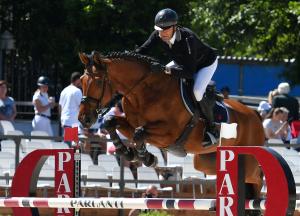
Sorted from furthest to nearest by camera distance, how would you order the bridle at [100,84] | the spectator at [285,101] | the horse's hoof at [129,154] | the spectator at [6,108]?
the spectator at [285,101]
the spectator at [6,108]
the horse's hoof at [129,154]
the bridle at [100,84]

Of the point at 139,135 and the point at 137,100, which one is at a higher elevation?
the point at 137,100

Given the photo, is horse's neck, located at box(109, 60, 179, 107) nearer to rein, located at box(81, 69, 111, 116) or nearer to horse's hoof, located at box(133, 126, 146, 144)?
rein, located at box(81, 69, 111, 116)

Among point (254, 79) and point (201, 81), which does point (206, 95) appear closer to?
point (201, 81)

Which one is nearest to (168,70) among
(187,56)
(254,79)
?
(187,56)

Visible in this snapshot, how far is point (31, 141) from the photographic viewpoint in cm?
1564

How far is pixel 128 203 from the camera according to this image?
29.0 feet

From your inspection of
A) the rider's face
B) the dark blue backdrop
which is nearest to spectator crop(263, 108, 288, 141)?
the rider's face

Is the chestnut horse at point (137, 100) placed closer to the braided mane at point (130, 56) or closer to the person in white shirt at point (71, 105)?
the braided mane at point (130, 56)

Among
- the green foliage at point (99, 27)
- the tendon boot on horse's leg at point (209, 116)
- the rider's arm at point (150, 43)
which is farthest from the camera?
the green foliage at point (99, 27)

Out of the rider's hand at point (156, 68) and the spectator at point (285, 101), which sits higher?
the rider's hand at point (156, 68)

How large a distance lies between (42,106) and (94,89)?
21.2ft

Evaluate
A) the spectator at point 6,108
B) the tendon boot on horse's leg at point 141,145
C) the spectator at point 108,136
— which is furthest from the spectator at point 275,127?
the tendon boot on horse's leg at point 141,145

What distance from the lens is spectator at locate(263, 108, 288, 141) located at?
55.3 ft

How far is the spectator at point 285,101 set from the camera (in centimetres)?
1781
